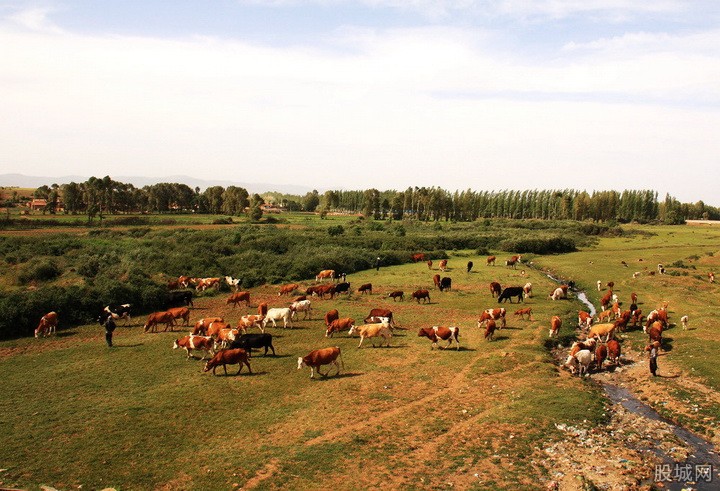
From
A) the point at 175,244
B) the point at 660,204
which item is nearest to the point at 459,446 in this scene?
the point at 175,244

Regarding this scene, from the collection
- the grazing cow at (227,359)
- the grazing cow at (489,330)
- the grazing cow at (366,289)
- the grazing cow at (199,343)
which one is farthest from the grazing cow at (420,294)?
the grazing cow at (227,359)

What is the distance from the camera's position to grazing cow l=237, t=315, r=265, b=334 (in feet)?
83.4

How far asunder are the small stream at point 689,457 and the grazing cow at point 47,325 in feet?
94.0

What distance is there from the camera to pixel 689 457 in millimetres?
13461

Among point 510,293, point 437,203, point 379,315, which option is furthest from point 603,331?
point 437,203

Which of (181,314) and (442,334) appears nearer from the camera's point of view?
(442,334)

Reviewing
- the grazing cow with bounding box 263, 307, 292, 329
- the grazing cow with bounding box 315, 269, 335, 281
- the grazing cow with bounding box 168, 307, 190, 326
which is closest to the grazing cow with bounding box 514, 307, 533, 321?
the grazing cow with bounding box 263, 307, 292, 329

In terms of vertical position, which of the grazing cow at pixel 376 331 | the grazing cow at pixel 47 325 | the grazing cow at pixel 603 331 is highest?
the grazing cow at pixel 603 331

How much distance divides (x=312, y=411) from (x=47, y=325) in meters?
19.6

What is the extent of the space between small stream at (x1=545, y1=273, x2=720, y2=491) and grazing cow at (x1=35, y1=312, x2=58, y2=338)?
28639 mm

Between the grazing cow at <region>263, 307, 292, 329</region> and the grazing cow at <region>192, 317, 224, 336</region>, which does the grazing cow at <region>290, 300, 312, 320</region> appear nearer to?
the grazing cow at <region>263, 307, 292, 329</region>

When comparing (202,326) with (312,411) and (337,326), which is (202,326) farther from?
(312,411)

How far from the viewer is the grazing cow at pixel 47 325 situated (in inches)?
1049

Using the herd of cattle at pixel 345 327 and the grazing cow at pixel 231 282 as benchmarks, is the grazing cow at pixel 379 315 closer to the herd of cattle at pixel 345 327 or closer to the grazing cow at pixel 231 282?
the herd of cattle at pixel 345 327
